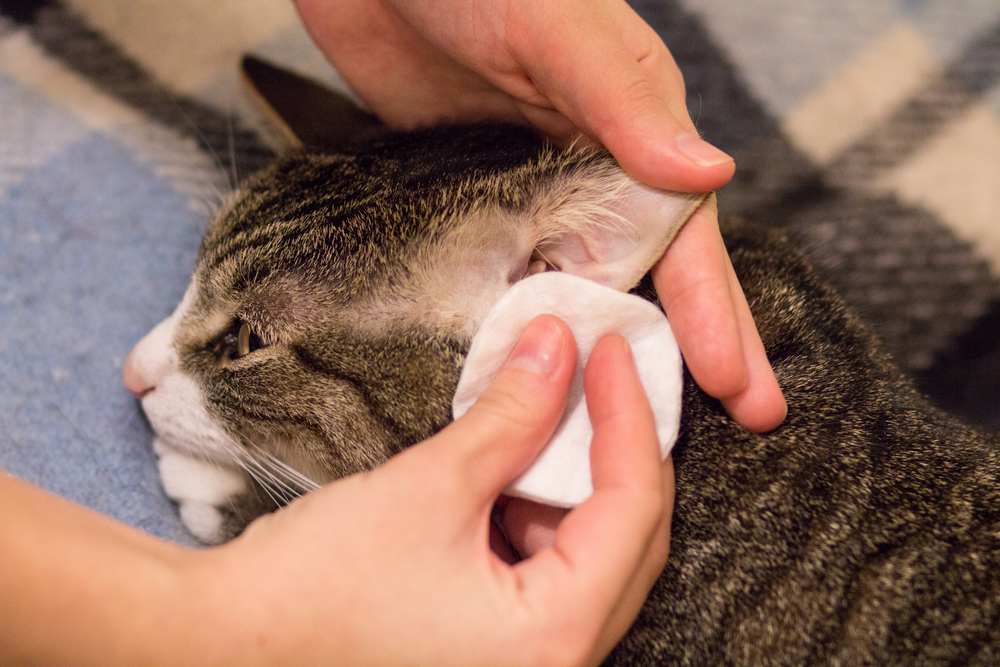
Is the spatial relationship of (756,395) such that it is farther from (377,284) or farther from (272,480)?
(272,480)

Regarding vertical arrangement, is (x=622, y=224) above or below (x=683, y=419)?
above

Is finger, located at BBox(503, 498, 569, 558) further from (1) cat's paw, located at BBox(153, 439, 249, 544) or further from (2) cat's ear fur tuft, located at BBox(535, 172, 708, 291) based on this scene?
(1) cat's paw, located at BBox(153, 439, 249, 544)

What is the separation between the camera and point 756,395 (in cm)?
93

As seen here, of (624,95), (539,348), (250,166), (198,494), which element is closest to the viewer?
(539,348)

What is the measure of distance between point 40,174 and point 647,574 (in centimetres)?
110

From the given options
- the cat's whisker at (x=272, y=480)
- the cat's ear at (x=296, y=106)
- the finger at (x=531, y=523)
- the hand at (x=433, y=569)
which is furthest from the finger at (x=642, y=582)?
the cat's ear at (x=296, y=106)

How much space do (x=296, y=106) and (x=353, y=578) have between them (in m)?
0.82

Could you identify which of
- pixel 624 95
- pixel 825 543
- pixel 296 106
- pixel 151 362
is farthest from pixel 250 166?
pixel 825 543

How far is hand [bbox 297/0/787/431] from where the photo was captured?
0.90 metres

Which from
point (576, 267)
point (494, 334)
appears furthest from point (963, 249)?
point (494, 334)

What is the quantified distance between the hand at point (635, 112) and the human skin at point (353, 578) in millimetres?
216

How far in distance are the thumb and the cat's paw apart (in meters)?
0.54

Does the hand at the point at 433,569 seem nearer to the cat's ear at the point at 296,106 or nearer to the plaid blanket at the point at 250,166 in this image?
the plaid blanket at the point at 250,166

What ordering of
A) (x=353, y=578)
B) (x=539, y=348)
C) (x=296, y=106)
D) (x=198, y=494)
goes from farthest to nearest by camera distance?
(x=296, y=106) → (x=198, y=494) → (x=539, y=348) → (x=353, y=578)
